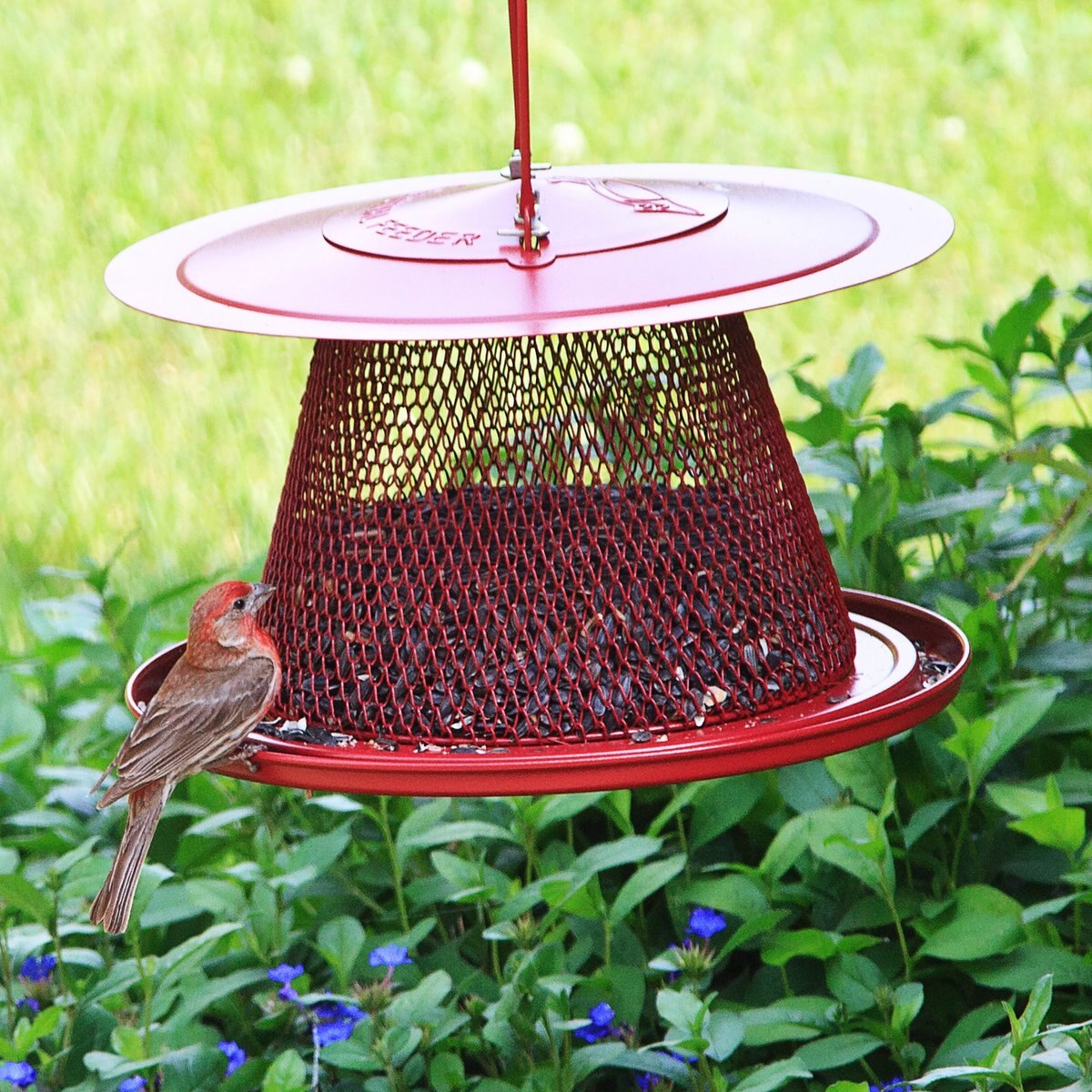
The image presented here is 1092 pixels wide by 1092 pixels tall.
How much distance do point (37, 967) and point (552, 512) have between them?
185 cm

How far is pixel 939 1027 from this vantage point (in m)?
4.05

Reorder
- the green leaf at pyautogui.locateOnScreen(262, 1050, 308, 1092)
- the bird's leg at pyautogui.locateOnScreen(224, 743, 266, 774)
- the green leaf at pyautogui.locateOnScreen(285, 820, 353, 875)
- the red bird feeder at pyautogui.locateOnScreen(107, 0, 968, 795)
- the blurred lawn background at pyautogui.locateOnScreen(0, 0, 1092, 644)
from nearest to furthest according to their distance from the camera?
the red bird feeder at pyautogui.locateOnScreen(107, 0, 968, 795) < the bird's leg at pyautogui.locateOnScreen(224, 743, 266, 774) < the green leaf at pyautogui.locateOnScreen(262, 1050, 308, 1092) < the green leaf at pyautogui.locateOnScreen(285, 820, 353, 875) < the blurred lawn background at pyautogui.locateOnScreen(0, 0, 1092, 644)

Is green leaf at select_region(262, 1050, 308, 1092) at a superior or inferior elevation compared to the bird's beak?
inferior

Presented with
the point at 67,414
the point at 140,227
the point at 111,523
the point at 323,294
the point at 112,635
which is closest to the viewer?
the point at 323,294

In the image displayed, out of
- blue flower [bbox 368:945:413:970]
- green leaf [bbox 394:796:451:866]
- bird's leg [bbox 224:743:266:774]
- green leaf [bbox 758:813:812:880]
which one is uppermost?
bird's leg [bbox 224:743:266:774]

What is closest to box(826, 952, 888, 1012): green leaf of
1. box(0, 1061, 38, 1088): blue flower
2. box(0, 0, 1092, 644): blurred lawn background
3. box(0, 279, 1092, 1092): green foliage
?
box(0, 279, 1092, 1092): green foliage

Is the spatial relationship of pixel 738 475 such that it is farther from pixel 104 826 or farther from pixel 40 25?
pixel 40 25

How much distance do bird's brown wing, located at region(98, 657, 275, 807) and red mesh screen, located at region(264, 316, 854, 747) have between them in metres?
0.14

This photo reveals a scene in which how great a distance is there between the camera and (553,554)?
3.26m

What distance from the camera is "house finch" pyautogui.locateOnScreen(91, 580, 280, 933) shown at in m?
3.30

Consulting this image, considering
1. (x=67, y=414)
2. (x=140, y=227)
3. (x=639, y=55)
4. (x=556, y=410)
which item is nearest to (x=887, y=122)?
(x=639, y=55)

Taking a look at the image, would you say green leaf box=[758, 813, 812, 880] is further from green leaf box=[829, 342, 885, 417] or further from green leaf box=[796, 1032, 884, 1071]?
green leaf box=[829, 342, 885, 417]

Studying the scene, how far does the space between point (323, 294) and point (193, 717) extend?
859 mm

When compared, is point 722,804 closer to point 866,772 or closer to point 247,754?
point 866,772
